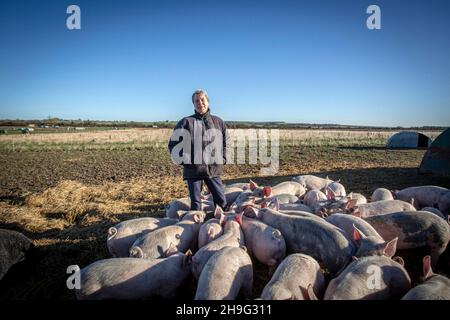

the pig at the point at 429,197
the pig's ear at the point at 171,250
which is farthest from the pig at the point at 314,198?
the pig's ear at the point at 171,250

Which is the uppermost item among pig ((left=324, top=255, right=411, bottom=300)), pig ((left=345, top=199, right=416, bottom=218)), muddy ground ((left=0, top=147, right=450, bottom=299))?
pig ((left=345, top=199, right=416, bottom=218))

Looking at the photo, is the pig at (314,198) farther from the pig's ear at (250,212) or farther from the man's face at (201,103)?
the man's face at (201,103)

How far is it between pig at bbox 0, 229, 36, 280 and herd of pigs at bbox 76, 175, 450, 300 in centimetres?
135

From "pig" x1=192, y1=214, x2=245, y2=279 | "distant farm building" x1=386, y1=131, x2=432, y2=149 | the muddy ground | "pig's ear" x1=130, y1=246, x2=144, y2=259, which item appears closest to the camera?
"pig" x1=192, y1=214, x2=245, y2=279

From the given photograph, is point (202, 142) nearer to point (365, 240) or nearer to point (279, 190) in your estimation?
point (279, 190)

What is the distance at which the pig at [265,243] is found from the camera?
400 cm

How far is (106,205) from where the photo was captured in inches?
308

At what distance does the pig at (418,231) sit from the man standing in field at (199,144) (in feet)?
10.6

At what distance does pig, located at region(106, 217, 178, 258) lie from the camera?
4.48m

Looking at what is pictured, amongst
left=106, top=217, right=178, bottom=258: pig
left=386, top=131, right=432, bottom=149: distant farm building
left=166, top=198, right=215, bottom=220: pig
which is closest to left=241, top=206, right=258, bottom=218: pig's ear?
left=166, top=198, right=215, bottom=220: pig

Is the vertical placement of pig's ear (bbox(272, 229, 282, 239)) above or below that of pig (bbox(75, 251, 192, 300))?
above

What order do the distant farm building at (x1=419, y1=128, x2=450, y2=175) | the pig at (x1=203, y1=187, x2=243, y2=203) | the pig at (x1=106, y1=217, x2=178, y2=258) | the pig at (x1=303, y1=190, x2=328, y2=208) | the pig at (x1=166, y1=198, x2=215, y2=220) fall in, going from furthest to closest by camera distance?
the distant farm building at (x1=419, y1=128, x2=450, y2=175) → the pig at (x1=203, y1=187, x2=243, y2=203) → the pig at (x1=166, y1=198, x2=215, y2=220) → the pig at (x1=303, y1=190, x2=328, y2=208) → the pig at (x1=106, y1=217, x2=178, y2=258)

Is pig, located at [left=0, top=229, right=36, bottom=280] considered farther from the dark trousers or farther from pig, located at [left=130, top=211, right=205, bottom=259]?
the dark trousers
